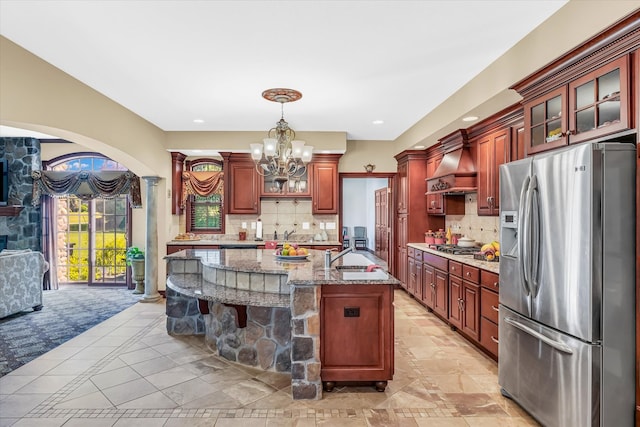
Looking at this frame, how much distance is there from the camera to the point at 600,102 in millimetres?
2145

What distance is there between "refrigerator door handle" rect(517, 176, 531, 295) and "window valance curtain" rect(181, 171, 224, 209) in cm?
530

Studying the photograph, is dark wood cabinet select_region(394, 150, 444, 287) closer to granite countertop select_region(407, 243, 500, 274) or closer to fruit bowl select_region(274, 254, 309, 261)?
granite countertop select_region(407, 243, 500, 274)

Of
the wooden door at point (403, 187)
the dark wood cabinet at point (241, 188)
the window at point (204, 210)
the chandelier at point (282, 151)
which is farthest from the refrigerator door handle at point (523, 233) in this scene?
the window at point (204, 210)

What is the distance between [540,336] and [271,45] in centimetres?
299

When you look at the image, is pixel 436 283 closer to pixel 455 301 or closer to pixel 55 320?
pixel 455 301

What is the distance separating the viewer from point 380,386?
9.25ft

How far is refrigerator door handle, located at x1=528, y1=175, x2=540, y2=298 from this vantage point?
2.31 metres

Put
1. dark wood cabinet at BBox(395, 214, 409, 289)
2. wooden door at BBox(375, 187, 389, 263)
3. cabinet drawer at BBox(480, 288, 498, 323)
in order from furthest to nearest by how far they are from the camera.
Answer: wooden door at BBox(375, 187, 389, 263) < dark wood cabinet at BBox(395, 214, 409, 289) < cabinet drawer at BBox(480, 288, 498, 323)

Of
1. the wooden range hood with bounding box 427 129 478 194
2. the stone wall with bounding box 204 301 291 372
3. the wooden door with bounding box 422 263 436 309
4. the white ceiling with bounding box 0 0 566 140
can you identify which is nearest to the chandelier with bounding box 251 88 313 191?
the white ceiling with bounding box 0 0 566 140

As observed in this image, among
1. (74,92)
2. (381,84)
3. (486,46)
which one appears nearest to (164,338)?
(74,92)

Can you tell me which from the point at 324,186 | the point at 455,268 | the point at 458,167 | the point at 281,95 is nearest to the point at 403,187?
the point at 324,186

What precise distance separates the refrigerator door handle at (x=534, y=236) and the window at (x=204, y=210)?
5.52 meters

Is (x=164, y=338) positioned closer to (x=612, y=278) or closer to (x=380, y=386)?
(x=380, y=386)

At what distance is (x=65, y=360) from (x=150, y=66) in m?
2.99
